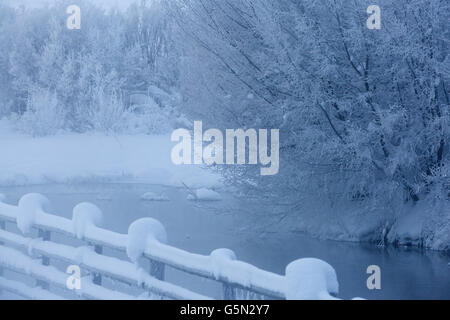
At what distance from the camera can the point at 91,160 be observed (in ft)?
92.6

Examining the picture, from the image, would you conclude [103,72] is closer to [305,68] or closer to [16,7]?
[16,7]

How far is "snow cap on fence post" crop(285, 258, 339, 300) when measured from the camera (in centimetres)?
380

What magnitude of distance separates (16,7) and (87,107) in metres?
10.3

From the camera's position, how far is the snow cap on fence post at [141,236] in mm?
5137

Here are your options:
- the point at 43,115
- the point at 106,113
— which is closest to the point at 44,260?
the point at 106,113

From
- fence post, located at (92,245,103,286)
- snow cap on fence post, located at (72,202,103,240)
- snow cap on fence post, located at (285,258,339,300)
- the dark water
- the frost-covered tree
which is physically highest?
the frost-covered tree

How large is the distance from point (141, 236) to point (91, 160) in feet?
77.7

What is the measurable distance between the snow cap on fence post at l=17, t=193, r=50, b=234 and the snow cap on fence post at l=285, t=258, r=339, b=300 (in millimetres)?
3382

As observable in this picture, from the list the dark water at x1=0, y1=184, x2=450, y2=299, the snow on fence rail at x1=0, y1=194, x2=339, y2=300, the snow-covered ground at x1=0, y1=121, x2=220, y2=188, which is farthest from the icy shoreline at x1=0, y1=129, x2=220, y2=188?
the snow on fence rail at x1=0, y1=194, x2=339, y2=300

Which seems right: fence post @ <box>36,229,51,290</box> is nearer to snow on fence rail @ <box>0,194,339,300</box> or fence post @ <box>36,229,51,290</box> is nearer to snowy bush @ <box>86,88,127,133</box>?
snow on fence rail @ <box>0,194,339,300</box>

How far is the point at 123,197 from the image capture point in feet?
64.2

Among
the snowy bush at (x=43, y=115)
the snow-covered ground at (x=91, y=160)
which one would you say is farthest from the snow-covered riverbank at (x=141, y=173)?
the snowy bush at (x=43, y=115)

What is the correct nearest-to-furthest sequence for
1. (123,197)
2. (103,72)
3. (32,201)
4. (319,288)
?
(319,288) → (32,201) → (123,197) → (103,72)
